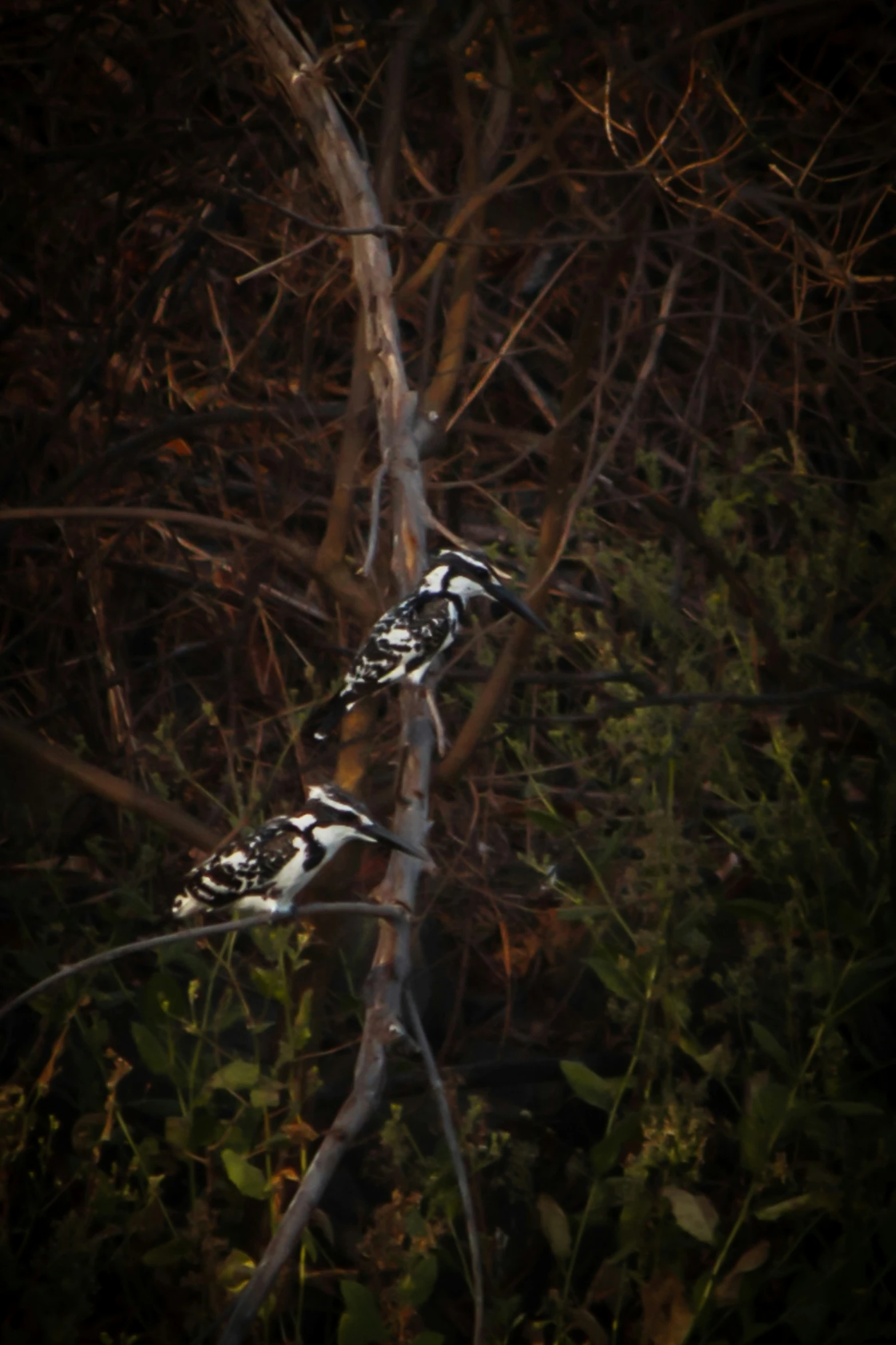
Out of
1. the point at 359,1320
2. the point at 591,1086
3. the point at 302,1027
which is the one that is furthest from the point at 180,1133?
the point at 591,1086

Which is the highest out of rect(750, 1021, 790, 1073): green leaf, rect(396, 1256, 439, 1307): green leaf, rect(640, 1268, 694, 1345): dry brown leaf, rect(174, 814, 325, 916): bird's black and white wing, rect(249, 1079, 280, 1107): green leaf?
rect(174, 814, 325, 916): bird's black and white wing

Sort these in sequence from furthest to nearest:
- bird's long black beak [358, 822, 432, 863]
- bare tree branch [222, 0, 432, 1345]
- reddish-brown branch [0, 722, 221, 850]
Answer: reddish-brown branch [0, 722, 221, 850] < bird's long black beak [358, 822, 432, 863] < bare tree branch [222, 0, 432, 1345]

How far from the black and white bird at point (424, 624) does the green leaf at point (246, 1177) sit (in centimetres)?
79

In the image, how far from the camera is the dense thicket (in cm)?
224

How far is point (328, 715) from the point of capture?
2447mm

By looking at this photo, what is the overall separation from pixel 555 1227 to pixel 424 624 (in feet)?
3.42

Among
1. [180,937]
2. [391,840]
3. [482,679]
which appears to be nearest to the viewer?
[180,937]

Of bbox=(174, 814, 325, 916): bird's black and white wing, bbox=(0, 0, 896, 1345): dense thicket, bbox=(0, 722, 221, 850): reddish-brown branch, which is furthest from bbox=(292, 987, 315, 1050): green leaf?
bbox=(0, 722, 221, 850): reddish-brown branch

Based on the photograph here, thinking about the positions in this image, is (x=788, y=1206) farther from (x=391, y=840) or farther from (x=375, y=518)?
(x=375, y=518)

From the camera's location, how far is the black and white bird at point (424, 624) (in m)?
2.17

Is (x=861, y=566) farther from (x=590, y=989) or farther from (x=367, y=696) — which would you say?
(x=590, y=989)

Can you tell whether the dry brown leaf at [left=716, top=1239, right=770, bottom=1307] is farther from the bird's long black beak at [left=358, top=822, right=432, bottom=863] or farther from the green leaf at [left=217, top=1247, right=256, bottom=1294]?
the bird's long black beak at [left=358, top=822, right=432, bottom=863]

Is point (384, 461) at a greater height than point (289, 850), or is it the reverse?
point (384, 461)

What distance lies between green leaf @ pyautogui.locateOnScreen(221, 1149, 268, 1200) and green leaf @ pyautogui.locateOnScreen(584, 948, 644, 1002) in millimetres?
645
